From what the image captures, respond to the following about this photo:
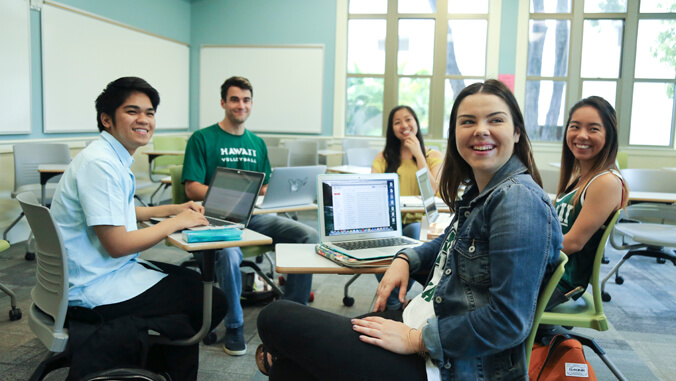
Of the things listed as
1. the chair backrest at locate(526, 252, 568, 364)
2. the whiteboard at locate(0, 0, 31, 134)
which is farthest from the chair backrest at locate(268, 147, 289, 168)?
the chair backrest at locate(526, 252, 568, 364)

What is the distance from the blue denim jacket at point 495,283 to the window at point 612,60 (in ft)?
22.7

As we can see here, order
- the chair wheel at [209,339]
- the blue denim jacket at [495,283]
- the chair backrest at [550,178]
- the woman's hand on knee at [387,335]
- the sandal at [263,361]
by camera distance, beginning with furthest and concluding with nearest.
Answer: the chair backrest at [550,178], the chair wheel at [209,339], the sandal at [263,361], the woman's hand on knee at [387,335], the blue denim jacket at [495,283]

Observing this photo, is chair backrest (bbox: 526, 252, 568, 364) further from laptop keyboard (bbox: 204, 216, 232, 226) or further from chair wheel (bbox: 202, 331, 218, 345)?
chair wheel (bbox: 202, 331, 218, 345)

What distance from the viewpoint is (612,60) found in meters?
7.42

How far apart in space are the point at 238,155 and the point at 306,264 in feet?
4.99

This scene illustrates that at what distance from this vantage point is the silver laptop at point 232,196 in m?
2.39

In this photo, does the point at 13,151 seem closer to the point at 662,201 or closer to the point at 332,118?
the point at 332,118

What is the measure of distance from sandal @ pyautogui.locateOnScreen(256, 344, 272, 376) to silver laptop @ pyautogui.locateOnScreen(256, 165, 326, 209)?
1.21 metres

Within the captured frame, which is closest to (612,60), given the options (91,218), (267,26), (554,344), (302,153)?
(302,153)

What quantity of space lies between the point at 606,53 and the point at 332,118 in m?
3.97

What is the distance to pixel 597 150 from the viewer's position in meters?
2.18

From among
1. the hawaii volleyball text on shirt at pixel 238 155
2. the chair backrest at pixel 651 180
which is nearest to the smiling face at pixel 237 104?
the hawaii volleyball text on shirt at pixel 238 155

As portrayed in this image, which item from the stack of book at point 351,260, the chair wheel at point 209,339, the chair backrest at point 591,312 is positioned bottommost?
the chair wheel at point 209,339

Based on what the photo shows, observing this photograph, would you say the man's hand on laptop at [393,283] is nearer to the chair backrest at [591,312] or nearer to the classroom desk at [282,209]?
the chair backrest at [591,312]
